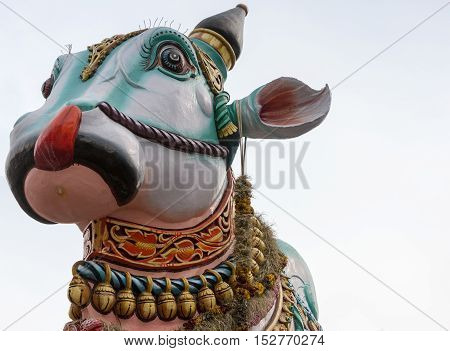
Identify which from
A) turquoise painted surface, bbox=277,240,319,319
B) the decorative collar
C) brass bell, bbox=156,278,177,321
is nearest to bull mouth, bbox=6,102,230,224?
the decorative collar

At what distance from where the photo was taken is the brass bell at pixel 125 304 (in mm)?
3328

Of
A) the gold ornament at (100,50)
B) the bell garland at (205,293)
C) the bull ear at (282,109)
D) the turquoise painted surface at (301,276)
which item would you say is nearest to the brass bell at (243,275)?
the bell garland at (205,293)

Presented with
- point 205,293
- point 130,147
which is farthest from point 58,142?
Result: point 205,293

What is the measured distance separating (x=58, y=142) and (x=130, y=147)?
339 millimetres

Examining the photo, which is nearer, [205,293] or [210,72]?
[205,293]

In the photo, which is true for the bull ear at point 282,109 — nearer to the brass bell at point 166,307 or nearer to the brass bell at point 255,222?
the brass bell at point 255,222

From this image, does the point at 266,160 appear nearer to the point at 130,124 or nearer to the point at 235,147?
the point at 235,147

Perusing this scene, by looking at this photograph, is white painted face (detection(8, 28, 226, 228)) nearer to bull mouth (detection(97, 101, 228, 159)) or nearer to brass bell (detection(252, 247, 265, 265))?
bull mouth (detection(97, 101, 228, 159))

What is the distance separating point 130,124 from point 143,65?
0.46m

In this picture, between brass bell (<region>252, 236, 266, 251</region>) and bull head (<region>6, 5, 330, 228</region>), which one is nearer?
bull head (<region>6, 5, 330, 228</region>)

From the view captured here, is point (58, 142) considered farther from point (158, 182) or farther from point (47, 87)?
point (47, 87)

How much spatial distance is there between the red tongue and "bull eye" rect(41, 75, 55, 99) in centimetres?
86

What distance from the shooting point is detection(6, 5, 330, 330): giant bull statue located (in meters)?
3.29

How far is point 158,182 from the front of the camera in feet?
11.4
